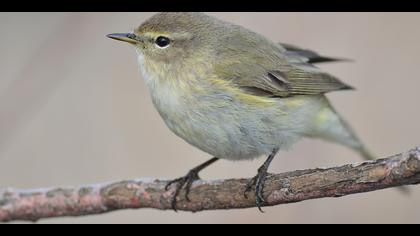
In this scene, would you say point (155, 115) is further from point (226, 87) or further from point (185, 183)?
point (226, 87)

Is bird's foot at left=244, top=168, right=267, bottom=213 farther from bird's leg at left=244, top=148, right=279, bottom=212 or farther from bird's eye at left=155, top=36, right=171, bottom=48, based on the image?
bird's eye at left=155, top=36, right=171, bottom=48

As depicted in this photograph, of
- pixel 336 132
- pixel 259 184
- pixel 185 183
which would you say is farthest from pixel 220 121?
pixel 336 132

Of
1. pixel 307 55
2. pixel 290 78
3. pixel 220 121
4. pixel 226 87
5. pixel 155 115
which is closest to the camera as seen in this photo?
pixel 220 121

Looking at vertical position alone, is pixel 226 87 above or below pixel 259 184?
above

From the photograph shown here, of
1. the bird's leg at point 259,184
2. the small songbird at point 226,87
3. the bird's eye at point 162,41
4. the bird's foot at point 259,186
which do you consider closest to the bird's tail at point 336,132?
the small songbird at point 226,87

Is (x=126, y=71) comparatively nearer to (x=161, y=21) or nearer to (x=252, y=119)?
(x=161, y=21)

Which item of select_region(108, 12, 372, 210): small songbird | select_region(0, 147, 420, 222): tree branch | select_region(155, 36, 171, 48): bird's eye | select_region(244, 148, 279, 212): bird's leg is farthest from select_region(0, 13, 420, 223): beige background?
select_region(155, 36, 171, 48): bird's eye
